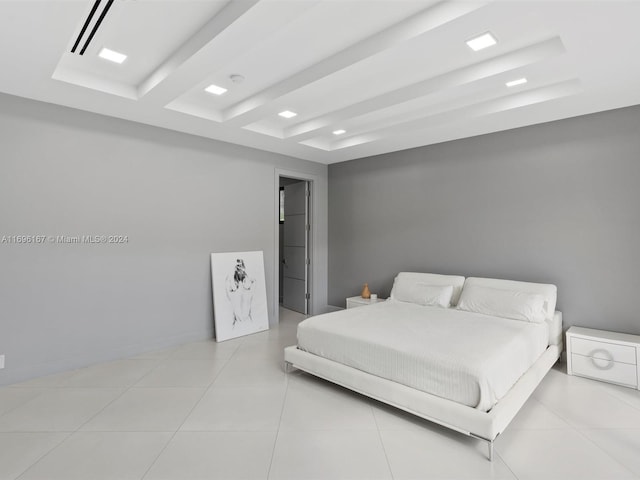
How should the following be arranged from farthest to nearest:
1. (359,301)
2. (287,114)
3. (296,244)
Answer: (296,244), (359,301), (287,114)

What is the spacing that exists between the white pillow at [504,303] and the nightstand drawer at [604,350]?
38cm

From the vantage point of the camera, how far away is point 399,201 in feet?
16.8

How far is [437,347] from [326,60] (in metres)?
2.38

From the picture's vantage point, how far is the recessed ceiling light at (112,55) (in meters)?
2.64

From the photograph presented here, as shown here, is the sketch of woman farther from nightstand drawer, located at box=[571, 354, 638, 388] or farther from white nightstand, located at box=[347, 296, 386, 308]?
nightstand drawer, located at box=[571, 354, 638, 388]

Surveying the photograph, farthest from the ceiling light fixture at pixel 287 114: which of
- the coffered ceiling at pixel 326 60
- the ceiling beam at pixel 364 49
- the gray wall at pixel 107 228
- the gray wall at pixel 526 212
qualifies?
the gray wall at pixel 526 212

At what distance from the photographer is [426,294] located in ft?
13.9

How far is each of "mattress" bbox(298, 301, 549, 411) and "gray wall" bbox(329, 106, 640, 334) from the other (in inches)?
32.5

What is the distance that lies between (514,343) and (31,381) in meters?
4.27

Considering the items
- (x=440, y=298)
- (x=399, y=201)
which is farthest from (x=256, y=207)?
(x=440, y=298)

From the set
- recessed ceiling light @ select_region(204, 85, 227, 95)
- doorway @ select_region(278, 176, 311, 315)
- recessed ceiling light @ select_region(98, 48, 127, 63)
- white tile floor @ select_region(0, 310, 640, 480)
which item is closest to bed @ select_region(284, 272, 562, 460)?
white tile floor @ select_region(0, 310, 640, 480)

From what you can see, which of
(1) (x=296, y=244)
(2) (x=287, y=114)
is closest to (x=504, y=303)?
(2) (x=287, y=114)

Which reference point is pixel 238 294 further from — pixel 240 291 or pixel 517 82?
pixel 517 82

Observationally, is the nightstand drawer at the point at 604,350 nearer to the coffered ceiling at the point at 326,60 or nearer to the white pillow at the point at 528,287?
the white pillow at the point at 528,287
